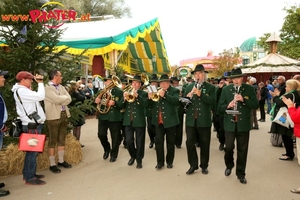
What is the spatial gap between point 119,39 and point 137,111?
23.6 feet

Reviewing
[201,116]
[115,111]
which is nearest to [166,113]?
[201,116]

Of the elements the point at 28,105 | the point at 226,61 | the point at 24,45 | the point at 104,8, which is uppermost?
the point at 104,8

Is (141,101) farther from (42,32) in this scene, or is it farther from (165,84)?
(42,32)

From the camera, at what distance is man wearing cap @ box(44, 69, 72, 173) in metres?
5.24

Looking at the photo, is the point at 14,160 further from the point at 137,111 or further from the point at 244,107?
the point at 244,107

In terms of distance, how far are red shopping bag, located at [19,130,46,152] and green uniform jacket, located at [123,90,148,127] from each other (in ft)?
5.97

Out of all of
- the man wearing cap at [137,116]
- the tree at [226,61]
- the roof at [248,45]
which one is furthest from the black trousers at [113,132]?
the roof at [248,45]

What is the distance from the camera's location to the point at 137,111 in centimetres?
566

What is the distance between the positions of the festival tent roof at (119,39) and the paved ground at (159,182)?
129 inches

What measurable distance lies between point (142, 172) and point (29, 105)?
2.49 metres

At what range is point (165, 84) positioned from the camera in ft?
17.8

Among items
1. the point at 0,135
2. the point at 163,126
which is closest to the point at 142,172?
the point at 163,126

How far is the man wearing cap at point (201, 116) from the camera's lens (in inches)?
197

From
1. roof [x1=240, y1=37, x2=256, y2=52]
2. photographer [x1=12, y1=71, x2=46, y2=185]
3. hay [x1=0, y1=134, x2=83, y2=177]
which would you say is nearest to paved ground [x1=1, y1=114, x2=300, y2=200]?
hay [x1=0, y1=134, x2=83, y2=177]
